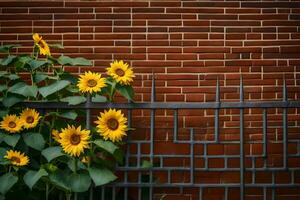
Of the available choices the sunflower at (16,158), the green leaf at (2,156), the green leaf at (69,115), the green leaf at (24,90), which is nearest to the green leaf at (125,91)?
the green leaf at (69,115)

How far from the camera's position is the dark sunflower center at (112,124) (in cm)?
338

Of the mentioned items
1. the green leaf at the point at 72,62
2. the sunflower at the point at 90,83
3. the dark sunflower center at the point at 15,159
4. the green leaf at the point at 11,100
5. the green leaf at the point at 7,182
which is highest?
the green leaf at the point at 72,62

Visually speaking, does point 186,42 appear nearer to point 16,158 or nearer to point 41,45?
point 41,45

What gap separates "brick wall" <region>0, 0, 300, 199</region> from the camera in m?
4.07

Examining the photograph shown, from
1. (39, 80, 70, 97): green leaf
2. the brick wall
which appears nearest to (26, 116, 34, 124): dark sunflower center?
(39, 80, 70, 97): green leaf

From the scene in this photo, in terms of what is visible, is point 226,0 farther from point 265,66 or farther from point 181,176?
point 181,176

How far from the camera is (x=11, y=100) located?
349 cm

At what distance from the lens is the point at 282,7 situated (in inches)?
164

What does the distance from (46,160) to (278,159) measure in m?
2.04

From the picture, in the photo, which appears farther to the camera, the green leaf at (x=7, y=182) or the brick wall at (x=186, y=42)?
the brick wall at (x=186, y=42)

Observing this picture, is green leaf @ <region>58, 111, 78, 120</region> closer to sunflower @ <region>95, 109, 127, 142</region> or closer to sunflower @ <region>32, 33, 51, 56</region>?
sunflower @ <region>95, 109, 127, 142</region>

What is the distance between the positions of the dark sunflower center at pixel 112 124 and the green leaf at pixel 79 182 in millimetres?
413

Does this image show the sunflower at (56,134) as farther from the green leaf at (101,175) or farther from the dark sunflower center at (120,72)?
the dark sunflower center at (120,72)

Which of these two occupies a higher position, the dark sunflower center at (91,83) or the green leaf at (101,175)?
the dark sunflower center at (91,83)
